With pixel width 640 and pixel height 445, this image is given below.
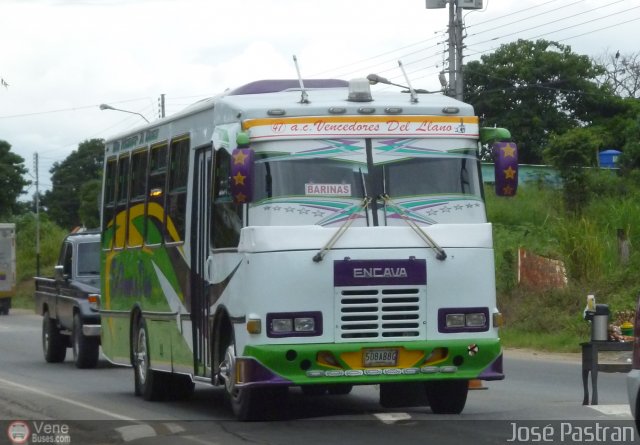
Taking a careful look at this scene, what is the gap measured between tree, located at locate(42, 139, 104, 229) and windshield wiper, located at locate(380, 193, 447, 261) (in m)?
94.2

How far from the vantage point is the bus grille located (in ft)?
40.5

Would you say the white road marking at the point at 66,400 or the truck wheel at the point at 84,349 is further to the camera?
the truck wheel at the point at 84,349

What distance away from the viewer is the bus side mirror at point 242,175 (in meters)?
12.2

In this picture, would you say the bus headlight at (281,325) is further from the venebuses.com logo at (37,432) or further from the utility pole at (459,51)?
the utility pole at (459,51)

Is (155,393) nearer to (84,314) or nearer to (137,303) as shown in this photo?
(137,303)

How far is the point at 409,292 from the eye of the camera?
12.5m

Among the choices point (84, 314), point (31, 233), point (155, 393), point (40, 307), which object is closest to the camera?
point (155, 393)

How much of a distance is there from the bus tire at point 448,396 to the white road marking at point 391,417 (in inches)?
15.2

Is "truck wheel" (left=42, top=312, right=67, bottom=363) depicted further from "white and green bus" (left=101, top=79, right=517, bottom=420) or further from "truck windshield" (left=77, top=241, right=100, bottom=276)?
"white and green bus" (left=101, top=79, right=517, bottom=420)

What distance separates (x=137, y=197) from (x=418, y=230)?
5.43 metres

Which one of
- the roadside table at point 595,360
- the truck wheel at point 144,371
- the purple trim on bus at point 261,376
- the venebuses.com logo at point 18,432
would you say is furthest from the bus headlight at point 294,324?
the truck wheel at point 144,371

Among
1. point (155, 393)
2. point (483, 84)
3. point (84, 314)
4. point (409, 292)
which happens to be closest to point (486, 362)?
point (409, 292)

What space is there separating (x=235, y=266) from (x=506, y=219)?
30990 mm

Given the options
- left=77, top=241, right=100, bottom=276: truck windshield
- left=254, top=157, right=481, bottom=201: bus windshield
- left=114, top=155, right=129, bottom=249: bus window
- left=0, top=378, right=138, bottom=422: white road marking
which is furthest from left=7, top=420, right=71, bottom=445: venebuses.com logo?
left=77, top=241, right=100, bottom=276: truck windshield
